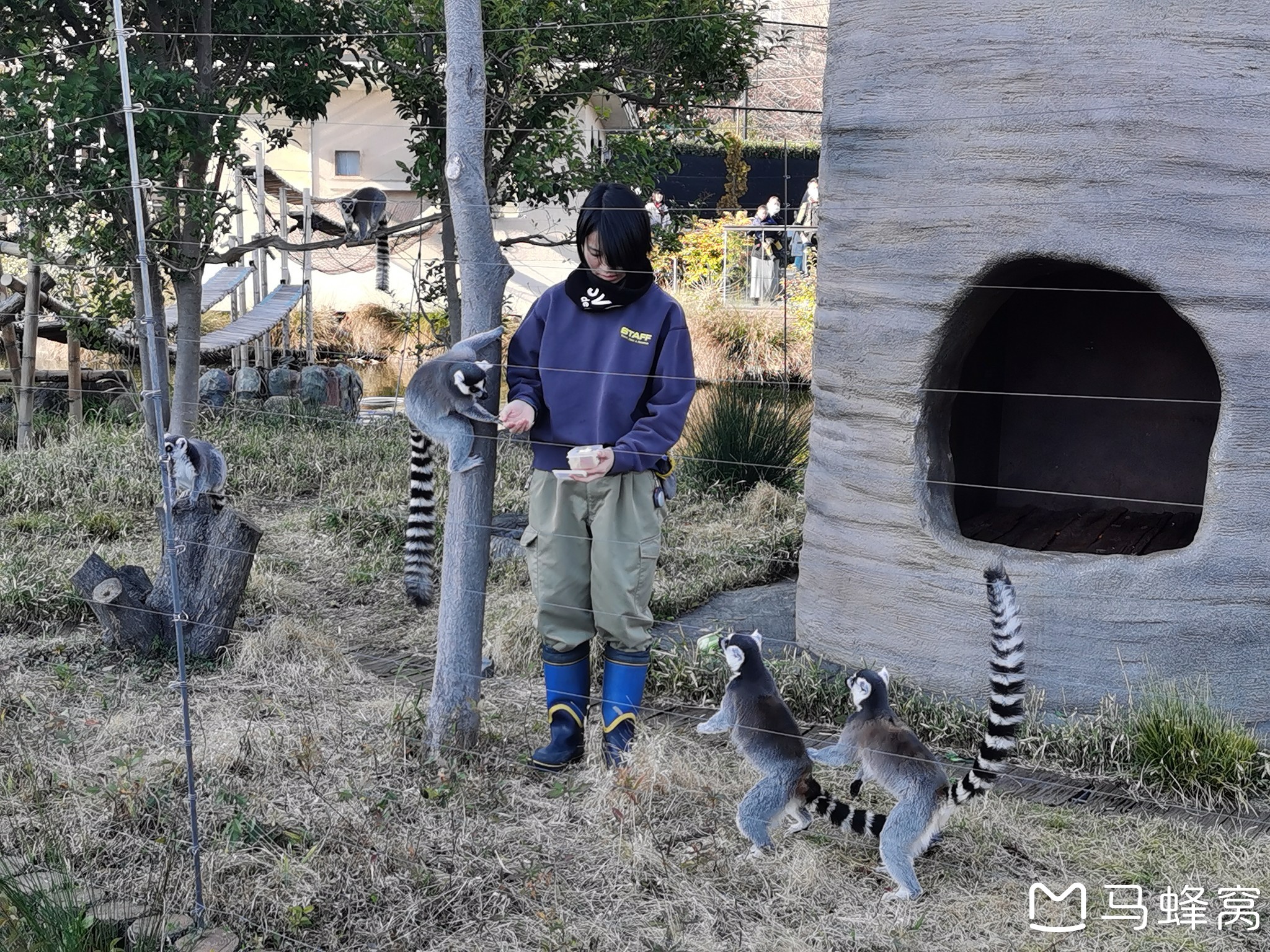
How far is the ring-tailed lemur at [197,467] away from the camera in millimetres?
5875

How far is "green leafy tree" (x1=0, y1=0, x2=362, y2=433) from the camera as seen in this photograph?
674 cm

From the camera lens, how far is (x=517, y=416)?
12.5 ft

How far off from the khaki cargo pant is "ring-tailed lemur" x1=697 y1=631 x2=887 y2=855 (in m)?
0.49

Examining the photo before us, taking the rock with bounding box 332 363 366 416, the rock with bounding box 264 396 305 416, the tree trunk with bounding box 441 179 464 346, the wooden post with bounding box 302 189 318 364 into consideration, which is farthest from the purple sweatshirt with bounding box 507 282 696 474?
the wooden post with bounding box 302 189 318 364

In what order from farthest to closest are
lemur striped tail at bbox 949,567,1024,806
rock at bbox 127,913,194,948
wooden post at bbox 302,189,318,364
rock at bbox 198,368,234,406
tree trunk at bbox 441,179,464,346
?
wooden post at bbox 302,189,318,364 → rock at bbox 198,368,234,406 → tree trunk at bbox 441,179,464,346 → lemur striped tail at bbox 949,567,1024,806 → rock at bbox 127,913,194,948

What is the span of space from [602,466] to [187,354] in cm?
523

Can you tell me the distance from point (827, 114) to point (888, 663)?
225cm

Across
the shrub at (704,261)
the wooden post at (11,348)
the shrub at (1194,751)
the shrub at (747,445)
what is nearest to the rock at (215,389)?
the wooden post at (11,348)

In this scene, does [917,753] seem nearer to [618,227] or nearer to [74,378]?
[618,227]

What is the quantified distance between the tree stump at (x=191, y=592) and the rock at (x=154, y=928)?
2343 mm

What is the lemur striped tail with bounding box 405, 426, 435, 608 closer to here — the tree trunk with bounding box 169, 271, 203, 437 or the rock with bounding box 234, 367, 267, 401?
the tree trunk with bounding box 169, 271, 203, 437

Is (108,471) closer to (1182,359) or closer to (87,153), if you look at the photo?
(87,153)

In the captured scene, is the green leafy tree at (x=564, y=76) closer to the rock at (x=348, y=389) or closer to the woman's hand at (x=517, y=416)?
the rock at (x=348, y=389)

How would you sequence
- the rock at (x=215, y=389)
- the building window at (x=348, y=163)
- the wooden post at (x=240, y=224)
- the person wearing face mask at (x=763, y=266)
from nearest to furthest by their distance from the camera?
the wooden post at (x=240, y=224) → the rock at (x=215, y=389) → the person wearing face mask at (x=763, y=266) → the building window at (x=348, y=163)
